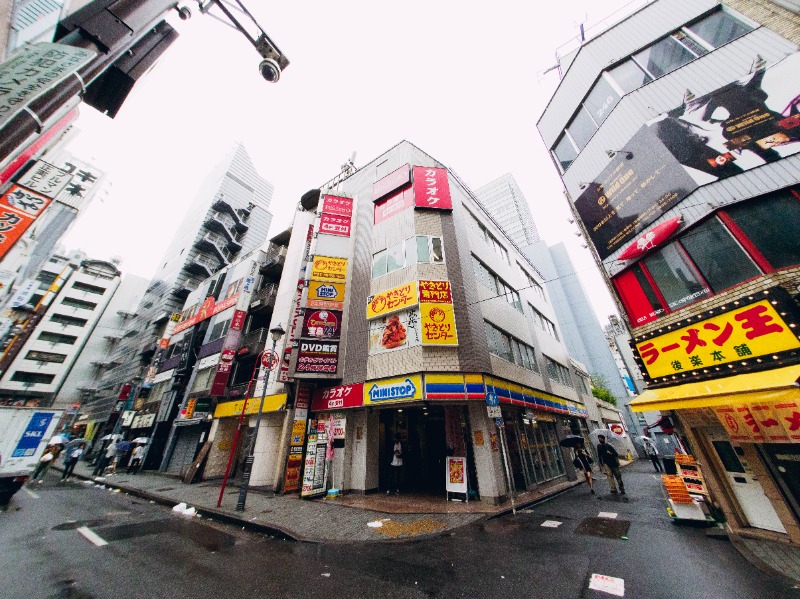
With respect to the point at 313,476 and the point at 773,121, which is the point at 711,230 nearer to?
the point at 773,121

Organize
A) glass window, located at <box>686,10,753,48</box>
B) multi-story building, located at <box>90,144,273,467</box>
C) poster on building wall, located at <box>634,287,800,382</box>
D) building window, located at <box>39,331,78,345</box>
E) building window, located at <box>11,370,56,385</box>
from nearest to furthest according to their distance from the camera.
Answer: poster on building wall, located at <box>634,287,800,382</box> → glass window, located at <box>686,10,753,48</box> → multi-story building, located at <box>90,144,273,467</box> → building window, located at <box>11,370,56,385</box> → building window, located at <box>39,331,78,345</box>

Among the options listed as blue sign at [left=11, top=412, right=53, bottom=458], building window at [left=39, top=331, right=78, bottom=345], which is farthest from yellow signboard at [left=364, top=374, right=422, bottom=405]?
building window at [left=39, top=331, right=78, bottom=345]

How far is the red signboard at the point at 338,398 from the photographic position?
1195 cm

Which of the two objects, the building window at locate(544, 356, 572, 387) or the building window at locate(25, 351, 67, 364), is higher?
the building window at locate(25, 351, 67, 364)

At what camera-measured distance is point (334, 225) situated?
1680 cm

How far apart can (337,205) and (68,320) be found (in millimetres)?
55252

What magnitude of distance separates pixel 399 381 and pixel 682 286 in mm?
8920

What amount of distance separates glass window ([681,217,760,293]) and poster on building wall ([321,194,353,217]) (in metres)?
15.6

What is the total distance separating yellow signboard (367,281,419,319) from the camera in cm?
1220

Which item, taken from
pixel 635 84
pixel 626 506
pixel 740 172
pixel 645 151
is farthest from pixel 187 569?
pixel 635 84

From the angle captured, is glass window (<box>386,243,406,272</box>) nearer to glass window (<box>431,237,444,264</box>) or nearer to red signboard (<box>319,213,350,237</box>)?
glass window (<box>431,237,444,264</box>)

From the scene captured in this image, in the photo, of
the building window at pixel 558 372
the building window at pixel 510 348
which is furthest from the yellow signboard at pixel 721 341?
the building window at pixel 558 372

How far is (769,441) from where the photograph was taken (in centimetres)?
525

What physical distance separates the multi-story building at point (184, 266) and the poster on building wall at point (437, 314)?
2026 cm
